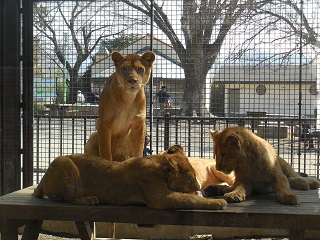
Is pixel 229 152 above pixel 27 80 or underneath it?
underneath

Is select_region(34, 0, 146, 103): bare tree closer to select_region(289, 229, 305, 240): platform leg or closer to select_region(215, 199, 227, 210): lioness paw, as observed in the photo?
select_region(215, 199, 227, 210): lioness paw

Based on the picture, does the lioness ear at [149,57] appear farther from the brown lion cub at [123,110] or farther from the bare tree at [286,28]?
the bare tree at [286,28]

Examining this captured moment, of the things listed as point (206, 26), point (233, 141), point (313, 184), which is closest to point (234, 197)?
point (233, 141)

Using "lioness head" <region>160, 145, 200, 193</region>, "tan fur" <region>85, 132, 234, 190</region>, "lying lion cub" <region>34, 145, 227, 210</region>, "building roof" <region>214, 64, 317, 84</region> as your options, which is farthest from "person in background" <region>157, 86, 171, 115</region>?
"lioness head" <region>160, 145, 200, 193</region>

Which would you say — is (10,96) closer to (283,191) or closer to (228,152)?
(228,152)

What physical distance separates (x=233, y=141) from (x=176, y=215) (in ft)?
2.62

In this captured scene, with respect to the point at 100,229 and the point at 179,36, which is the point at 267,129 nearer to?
the point at 179,36

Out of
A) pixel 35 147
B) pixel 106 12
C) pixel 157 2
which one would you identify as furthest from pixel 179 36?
pixel 35 147

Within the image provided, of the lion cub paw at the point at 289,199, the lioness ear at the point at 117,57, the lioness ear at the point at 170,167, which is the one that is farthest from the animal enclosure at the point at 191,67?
the lioness ear at the point at 170,167

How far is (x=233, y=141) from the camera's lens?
3.41 m

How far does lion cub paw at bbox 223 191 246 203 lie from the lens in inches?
124

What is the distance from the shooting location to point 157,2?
4.50 m

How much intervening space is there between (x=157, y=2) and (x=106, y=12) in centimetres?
47

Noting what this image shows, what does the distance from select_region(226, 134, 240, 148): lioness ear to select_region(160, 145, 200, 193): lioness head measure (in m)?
0.48
